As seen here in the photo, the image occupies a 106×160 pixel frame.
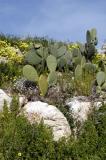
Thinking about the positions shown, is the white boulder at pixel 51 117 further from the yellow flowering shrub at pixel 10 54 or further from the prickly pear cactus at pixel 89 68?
the yellow flowering shrub at pixel 10 54

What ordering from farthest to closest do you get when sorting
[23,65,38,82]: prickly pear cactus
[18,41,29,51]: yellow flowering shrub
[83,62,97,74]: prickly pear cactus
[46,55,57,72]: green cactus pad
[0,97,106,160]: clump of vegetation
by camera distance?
[18,41,29,51]: yellow flowering shrub < [83,62,97,74]: prickly pear cactus < [46,55,57,72]: green cactus pad < [23,65,38,82]: prickly pear cactus < [0,97,106,160]: clump of vegetation

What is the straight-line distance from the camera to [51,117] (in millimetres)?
9320

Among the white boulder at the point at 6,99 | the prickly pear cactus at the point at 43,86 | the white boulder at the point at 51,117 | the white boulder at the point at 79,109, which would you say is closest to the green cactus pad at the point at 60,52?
the prickly pear cactus at the point at 43,86

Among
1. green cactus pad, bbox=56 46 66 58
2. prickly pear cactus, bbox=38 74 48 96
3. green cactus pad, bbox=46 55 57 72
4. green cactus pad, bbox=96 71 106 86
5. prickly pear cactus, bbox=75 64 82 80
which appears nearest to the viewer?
prickly pear cactus, bbox=38 74 48 96

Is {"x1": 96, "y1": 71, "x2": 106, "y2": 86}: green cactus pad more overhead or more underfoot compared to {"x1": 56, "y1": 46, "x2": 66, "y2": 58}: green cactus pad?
more underfoot

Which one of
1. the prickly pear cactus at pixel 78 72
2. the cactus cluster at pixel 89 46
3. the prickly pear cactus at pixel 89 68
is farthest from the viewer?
the cactus cluster at pixel 89 46

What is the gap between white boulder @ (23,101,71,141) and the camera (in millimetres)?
9211

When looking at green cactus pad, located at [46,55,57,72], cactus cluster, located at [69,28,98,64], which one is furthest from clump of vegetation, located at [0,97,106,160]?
cactus cluster, located at [69,28,98,64]

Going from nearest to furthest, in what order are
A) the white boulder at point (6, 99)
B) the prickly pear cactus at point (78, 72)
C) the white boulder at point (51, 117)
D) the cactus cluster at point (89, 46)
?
the white boulder at point (51, 117) → the white boulder at point (6, 99) → the prickly pear cactus at point (78, 72) → the cactus cluster at point (89, 46)

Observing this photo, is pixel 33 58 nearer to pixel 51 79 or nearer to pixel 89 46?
pixel 51 79

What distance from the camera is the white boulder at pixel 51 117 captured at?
921cm

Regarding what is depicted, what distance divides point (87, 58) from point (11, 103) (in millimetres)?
4225

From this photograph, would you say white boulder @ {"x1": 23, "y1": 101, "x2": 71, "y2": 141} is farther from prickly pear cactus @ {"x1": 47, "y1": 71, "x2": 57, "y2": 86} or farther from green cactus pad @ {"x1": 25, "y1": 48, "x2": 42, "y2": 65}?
green cactus pad @ {"x1": 25, "y1": 48, "x2": 42, "y2": 65}

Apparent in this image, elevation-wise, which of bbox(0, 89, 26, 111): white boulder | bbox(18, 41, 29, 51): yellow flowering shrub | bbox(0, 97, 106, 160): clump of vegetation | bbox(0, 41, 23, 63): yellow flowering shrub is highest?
bbox(18, 41, 29, 51): yellow flowering shrub
